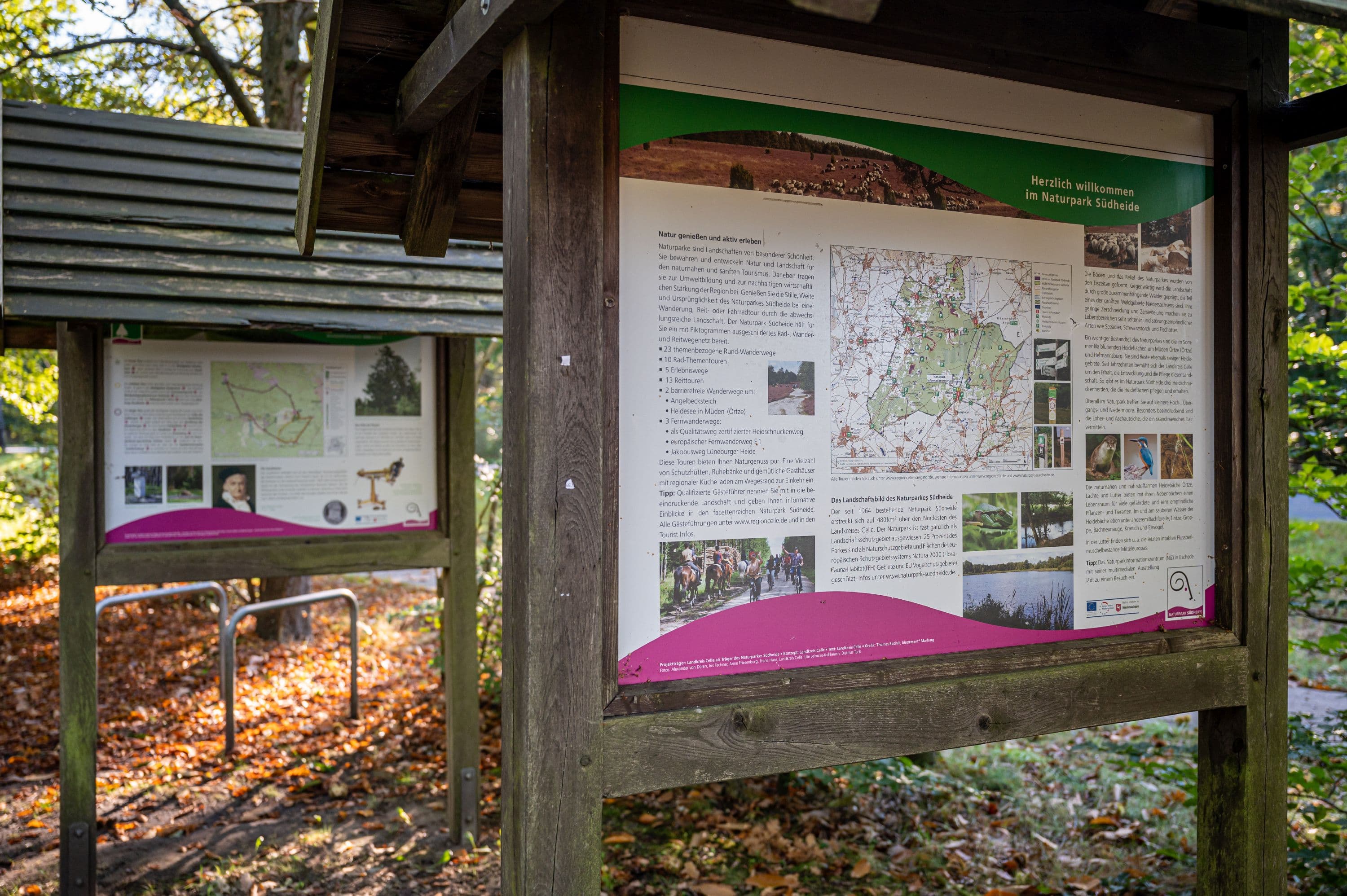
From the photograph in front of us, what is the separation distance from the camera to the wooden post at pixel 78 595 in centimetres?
408

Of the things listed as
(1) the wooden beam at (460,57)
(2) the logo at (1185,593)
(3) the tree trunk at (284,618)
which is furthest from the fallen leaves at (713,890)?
(3) the tree trunk at (284,618)

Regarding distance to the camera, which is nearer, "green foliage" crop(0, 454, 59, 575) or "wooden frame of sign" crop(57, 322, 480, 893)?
"wooden frame of sign" crop(57, 322, 480, 893)

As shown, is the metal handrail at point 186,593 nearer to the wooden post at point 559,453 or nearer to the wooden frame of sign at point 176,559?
the wooden frame of sign at point 176,559

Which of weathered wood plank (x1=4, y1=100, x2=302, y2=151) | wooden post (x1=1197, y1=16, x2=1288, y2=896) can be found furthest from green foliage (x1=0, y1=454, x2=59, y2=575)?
wooden post (x1=1197, y1=16, x2=1288, y2=896)

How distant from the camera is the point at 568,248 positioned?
6.40ft

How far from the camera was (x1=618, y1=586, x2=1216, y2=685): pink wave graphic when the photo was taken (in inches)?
82.5

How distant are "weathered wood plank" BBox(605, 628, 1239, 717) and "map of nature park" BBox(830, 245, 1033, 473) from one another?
0.49 m

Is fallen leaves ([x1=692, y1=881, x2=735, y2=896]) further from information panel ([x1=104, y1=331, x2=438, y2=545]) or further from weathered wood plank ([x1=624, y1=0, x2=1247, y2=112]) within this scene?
weathered wood plank ([x1=624, y1=0, x2=1247, y2=112])

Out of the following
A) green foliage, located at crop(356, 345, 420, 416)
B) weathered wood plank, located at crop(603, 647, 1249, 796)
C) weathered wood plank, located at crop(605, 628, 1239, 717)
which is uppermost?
green foliage, located at crop(356, 345, 420, 416)

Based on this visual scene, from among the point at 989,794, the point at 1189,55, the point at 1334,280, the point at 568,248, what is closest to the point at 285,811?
the point at 989,794

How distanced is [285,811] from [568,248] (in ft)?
14.2

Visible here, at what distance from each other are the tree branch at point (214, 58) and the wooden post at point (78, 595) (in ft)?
12.0

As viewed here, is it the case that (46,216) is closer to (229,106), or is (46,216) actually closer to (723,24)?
(723,24)

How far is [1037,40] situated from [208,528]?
4038 mm
